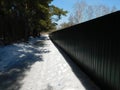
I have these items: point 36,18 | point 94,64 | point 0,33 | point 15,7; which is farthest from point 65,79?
point 36,18

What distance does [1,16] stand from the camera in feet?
52.0

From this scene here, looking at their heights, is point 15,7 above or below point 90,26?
above

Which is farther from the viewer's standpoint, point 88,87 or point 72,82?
point 72,82

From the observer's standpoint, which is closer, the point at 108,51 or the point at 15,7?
the point at 108,51

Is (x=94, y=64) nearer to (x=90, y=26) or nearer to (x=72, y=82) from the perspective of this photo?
(x=72, y=82)

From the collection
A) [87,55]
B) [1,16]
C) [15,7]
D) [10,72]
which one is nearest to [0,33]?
[1,16]

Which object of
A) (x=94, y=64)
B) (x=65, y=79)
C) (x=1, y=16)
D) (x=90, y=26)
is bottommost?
(x=65, y=79)

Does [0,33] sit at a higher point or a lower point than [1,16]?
lower

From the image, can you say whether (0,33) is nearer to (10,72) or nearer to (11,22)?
(11,22)

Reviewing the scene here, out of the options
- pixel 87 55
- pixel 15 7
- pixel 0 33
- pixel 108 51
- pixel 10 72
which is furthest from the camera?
pixel 15 7

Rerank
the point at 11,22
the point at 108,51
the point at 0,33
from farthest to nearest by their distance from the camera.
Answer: the point at 11,22 → the point at 0,33 → the point at 108,51

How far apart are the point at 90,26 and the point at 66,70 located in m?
1.97

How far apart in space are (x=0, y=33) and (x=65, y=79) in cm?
1087

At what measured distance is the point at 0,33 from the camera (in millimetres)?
15383
